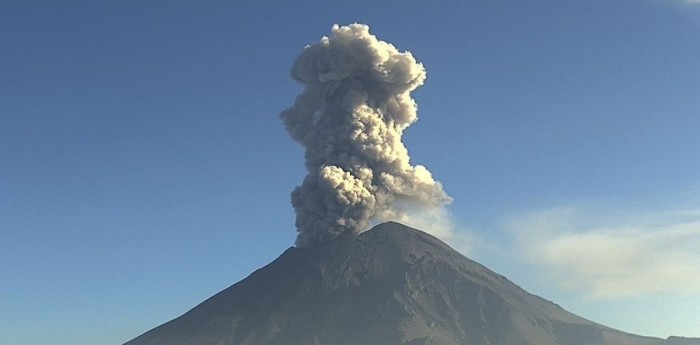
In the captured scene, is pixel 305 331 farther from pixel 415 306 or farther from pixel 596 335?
pixel 596 335

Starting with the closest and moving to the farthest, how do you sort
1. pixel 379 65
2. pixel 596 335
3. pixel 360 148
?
pixel 360 148
pixel 379 65
pixel 596 335

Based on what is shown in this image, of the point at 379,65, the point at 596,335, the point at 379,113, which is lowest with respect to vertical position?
the point at 596,335

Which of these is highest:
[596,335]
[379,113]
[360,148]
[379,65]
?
[379,65]

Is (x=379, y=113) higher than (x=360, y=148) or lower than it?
higher

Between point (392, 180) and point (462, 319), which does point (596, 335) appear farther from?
point (392, 180)

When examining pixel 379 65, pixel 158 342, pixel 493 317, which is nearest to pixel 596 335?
pixel 493 317

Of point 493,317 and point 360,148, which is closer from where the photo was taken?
point 360,148

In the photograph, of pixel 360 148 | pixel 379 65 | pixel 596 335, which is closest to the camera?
pixel 360 148

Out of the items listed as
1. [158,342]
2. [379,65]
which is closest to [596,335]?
[379,65]

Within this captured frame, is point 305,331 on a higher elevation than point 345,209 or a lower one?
lower
